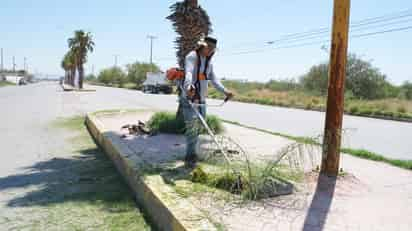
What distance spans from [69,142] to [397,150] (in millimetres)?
7949

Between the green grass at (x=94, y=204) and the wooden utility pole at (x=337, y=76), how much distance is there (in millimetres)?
2557

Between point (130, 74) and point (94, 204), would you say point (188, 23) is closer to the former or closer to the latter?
point (94, 204)

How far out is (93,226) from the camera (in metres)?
3.14

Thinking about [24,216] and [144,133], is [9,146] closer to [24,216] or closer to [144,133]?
[144,133]

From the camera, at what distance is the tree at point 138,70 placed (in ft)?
223

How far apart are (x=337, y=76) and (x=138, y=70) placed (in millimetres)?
68142

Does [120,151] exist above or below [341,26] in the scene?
below

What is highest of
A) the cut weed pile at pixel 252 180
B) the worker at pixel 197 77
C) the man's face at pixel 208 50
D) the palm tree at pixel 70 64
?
the palm tree at pixel 70 64

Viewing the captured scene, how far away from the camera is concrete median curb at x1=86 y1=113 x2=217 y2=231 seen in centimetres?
266

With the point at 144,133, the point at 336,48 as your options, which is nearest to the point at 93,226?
the point at 336,48

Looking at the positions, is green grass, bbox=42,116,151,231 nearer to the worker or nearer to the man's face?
the worker

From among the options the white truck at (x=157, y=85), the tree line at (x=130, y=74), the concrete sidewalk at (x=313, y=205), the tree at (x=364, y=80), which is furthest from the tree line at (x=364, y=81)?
the tree line at (x=130, y=74)

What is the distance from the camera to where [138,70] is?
229 ft

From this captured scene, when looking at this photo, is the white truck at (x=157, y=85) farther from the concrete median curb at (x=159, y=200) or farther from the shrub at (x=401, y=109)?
the concrete median curb at (x=159, y=200)
